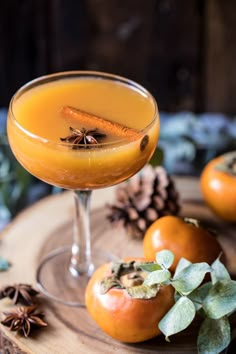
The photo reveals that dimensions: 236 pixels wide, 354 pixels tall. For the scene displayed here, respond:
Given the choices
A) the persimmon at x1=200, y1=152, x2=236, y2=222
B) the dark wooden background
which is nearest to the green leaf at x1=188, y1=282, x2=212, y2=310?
the persimmon at x1=200, y1=152, x2=236, y2=222

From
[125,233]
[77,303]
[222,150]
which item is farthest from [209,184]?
[222,150]

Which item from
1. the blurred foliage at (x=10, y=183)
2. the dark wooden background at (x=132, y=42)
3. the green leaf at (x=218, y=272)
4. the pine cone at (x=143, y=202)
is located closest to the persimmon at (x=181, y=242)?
the green leaf at (x=218, y=272)

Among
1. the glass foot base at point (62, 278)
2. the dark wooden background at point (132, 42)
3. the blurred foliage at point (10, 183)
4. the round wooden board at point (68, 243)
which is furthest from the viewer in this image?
the dark wooden background at point (132, 42)

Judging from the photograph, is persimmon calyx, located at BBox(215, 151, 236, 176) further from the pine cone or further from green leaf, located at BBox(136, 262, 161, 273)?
green leaf, located at BBox(136, 262, 161, 273)

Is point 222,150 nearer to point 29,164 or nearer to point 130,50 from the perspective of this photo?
point 130,50

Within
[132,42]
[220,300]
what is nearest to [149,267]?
[220,300]

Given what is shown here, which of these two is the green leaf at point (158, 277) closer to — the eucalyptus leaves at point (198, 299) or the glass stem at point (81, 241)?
the eucalyptus leaves at point (198, 299)
